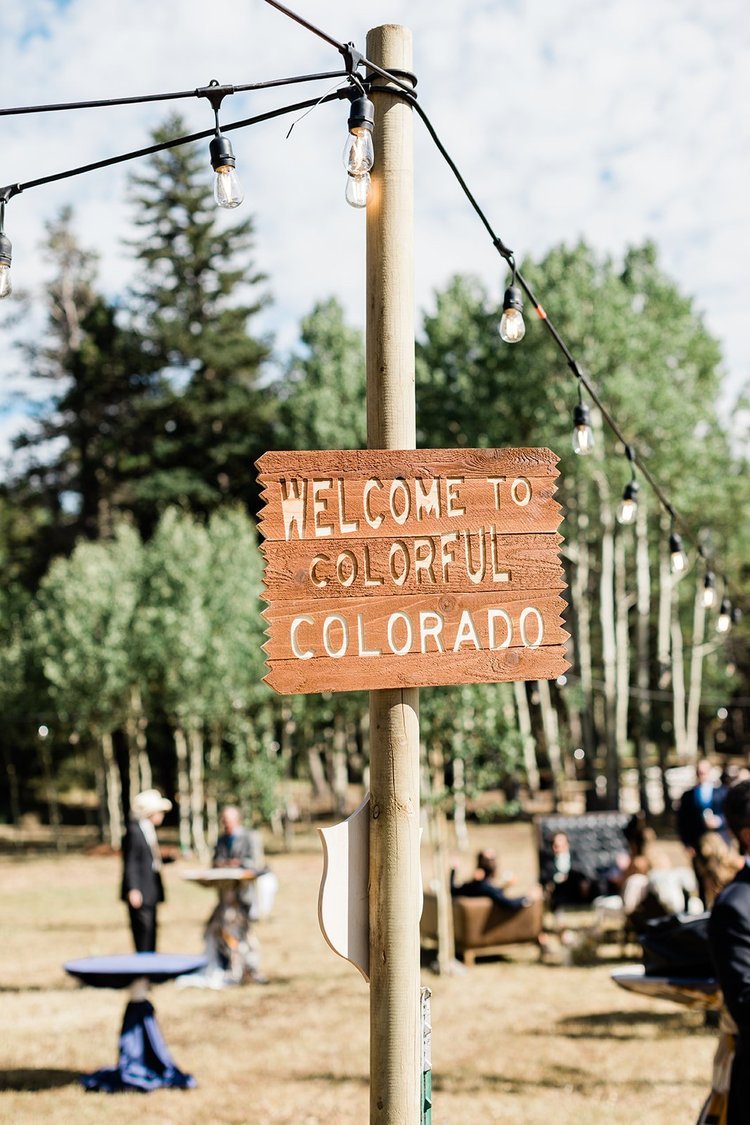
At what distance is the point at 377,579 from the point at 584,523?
26549 mm

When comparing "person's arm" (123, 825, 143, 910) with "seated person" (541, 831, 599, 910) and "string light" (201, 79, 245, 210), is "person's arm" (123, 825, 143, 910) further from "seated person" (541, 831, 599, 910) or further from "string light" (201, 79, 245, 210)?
"string light" (201, 79, 245, 210)

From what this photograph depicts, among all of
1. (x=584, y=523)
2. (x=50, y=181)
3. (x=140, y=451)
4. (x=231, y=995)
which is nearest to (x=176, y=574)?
(x=584, y=523)

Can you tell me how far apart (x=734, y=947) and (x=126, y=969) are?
498cm

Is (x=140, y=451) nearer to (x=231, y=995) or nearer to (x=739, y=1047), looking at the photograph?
(x=231, y=995)

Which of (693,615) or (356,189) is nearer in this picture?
(356,189)

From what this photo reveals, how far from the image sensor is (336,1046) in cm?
905

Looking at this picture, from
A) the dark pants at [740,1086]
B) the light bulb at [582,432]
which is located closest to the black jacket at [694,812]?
the light bulb at [582,432]

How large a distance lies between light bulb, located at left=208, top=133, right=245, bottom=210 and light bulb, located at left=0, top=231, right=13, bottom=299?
75cm

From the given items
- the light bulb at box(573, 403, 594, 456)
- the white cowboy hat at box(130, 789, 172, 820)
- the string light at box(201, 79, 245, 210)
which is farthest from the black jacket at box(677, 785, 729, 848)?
the string light at box(201, 79, 245, 210)

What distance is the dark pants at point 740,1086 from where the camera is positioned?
408 centimetres

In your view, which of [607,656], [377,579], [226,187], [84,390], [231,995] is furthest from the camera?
[84,390]

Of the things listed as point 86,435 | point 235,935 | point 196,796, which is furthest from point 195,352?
point 235,935

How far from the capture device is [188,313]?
4372cm

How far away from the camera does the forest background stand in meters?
27.6
